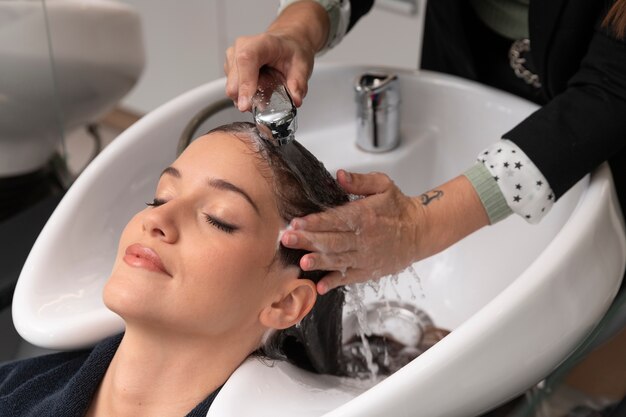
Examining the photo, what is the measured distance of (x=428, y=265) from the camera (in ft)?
3.94

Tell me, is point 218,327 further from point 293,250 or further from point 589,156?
point 589,156

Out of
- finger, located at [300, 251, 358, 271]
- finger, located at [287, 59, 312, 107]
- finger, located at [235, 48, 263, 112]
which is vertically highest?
finger, located at [235, 48, 263, 112]

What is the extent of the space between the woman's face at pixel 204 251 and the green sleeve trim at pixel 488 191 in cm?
24

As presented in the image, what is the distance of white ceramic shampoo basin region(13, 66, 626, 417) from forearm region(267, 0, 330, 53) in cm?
13

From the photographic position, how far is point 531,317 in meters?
0.78

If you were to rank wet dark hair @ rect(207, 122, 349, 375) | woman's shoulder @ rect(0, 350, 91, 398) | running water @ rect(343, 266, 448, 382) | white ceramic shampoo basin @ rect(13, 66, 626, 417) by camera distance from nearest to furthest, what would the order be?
white ceramic shampoo basin @ rect(13, 66, 626, 417), wet dark hair @ rect(207, 122, 349, 375), woman's shoulder @ rect(0, 350, 91, 398), running water @ rect(343, 266, 448, 382)

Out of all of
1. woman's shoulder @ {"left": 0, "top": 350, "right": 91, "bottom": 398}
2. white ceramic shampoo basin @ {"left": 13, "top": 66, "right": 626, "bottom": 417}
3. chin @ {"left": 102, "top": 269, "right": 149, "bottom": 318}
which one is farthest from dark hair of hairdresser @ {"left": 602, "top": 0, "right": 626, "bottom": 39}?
woman's shoulder @ {"left": 0, "top": 350, "right": 91, "bottom": 398}

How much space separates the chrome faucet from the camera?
3.72ft

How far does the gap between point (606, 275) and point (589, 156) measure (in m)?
0.14

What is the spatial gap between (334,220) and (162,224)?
177 millimetres

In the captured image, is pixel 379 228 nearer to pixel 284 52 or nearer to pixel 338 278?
pixel 338 278

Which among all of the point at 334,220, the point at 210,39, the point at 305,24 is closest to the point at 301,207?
the point at 334,220

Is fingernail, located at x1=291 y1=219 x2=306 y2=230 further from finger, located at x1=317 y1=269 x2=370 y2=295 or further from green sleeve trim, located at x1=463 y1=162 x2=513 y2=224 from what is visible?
green sleeve trim, located at x1=463 y1=162 x2=513 y2=224

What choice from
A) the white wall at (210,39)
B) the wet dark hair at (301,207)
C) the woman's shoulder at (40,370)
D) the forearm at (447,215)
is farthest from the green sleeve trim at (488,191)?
the white wall at (210,39)
